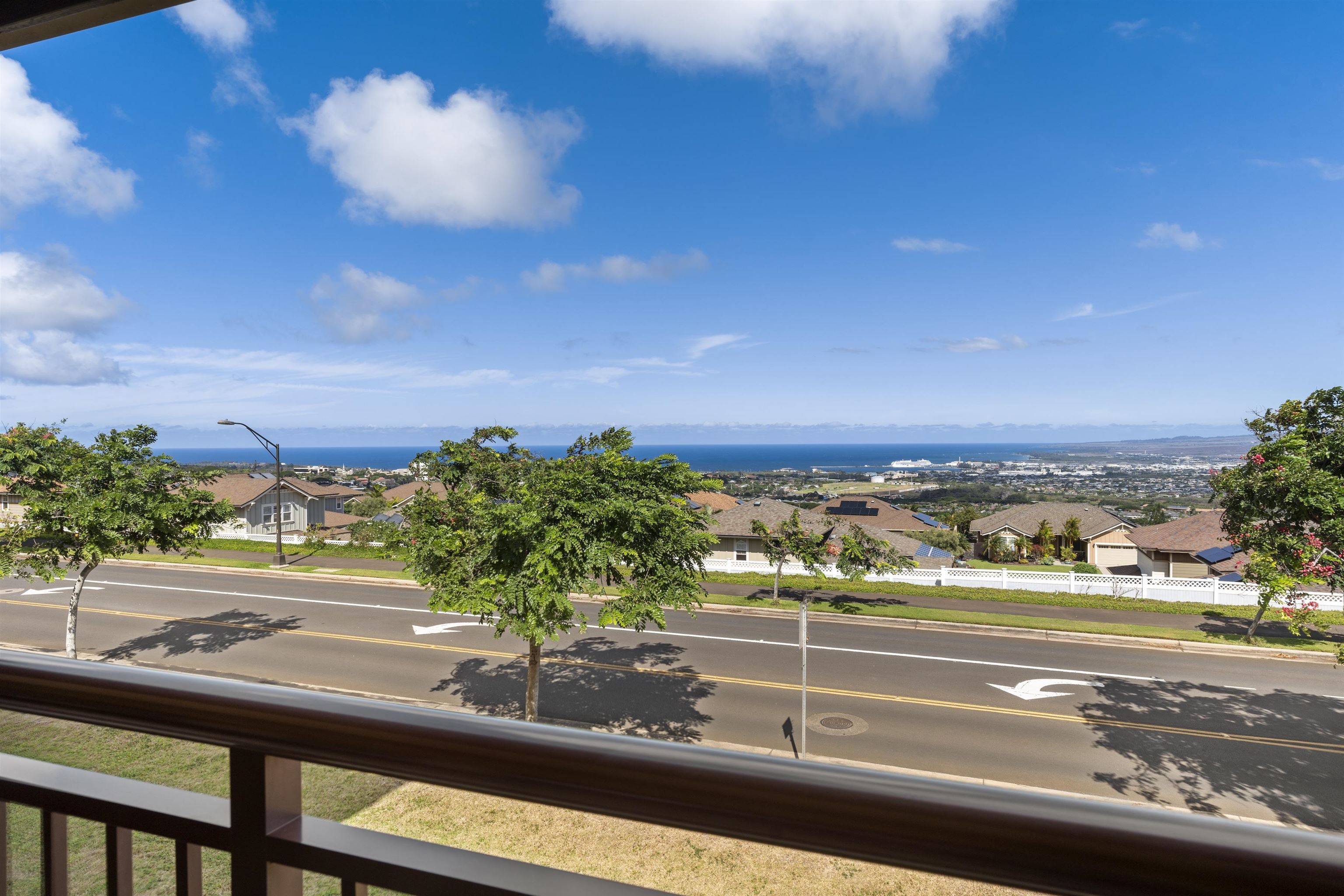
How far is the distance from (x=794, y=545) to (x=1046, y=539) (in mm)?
10719

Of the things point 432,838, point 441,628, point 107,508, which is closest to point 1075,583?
point 441,628

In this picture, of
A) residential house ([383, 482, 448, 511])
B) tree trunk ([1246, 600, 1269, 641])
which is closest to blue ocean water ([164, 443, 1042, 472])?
residential house ([383, 482, 448, 511])

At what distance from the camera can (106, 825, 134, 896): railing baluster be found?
Answer: 0.96 metres

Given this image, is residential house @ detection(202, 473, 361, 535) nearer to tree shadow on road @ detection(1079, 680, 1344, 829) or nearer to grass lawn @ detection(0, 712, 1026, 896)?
grass lawn @ detection(0, 712, 1026, 896)

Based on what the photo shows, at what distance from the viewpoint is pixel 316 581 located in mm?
19312

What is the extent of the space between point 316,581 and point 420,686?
35.0 ft

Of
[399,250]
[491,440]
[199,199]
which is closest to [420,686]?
[491,440]

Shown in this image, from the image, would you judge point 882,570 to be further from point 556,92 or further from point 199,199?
point 199,199

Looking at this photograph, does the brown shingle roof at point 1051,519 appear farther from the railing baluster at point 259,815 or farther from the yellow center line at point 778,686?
the railing baluster at point 259,815

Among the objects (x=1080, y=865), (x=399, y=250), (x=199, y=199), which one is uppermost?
(x=399, y=250)

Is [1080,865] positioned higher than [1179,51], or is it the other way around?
[1179,51]

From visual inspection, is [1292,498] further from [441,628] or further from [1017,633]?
[441,628]

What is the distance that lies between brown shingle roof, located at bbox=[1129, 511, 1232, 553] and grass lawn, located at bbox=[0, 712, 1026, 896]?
13.9 m

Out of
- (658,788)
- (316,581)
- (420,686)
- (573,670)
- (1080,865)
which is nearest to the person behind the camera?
(1080,865)
